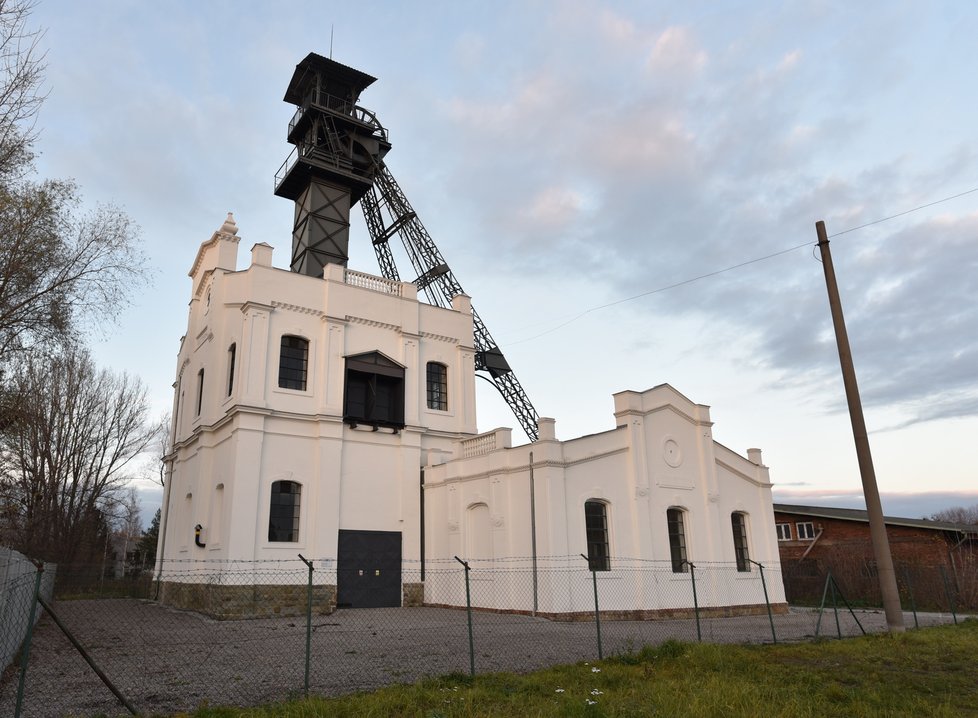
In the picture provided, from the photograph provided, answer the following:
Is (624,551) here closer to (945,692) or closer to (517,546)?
(517,546)

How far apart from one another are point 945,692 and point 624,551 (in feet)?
35.2

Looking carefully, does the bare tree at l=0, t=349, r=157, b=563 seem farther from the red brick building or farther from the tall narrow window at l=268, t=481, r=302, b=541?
the red brick building

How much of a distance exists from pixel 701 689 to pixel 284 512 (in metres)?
Result: 14.8

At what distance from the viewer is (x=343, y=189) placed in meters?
27.2

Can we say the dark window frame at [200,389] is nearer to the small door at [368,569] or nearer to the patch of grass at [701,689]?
the small door at [368,569]

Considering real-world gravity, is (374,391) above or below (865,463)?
above

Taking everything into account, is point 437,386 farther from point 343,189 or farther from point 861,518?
point 861,518

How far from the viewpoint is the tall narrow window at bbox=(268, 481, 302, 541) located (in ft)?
64.1

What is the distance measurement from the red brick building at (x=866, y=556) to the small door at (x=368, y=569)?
14531 millimetres

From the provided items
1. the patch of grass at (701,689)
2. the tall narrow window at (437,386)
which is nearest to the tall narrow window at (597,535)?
the patch of grass at (701,689)

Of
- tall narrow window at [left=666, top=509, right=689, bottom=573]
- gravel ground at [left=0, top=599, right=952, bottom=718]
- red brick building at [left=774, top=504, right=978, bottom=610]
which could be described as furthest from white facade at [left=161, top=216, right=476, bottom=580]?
red brick building at [left=774, top=504, right=978, bottom=610]

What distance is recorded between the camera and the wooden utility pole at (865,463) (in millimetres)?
13711

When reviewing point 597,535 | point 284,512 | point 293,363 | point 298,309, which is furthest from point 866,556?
point 298,309

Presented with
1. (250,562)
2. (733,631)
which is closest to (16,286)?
(250,562)
